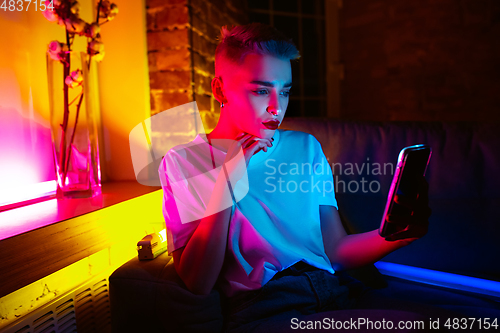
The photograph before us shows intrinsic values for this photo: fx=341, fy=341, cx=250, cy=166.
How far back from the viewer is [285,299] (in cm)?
92

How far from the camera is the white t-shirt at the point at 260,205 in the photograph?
993 millimetres

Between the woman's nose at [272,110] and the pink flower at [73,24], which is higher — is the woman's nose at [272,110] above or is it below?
below

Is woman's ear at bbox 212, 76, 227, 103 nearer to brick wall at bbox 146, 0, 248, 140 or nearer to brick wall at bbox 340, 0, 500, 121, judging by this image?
brick wall at bbox 146, 0, 248, 140

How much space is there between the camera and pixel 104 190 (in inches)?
61.5

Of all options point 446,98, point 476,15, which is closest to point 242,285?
point 446,98

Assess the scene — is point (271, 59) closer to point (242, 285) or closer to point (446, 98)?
point (242, 285)

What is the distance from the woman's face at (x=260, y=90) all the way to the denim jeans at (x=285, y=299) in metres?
0.43

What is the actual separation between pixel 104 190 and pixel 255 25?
100 centimetres

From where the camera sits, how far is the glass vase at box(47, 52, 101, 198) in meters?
1.29

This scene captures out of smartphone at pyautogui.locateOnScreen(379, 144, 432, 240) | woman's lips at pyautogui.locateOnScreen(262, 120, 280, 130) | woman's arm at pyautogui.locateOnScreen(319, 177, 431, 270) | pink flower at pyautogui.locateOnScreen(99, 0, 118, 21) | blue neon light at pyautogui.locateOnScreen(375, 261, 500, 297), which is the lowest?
blue neon light at pyautogui.locateOnScreen(375, 261, 500, 297)

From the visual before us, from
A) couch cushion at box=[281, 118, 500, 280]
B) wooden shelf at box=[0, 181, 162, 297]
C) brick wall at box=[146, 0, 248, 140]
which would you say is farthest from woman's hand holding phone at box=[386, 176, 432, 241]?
brick wall at box=[146, 0, 248, 140]

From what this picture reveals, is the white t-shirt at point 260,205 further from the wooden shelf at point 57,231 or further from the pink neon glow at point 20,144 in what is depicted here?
the pink neon glow at point 20,144

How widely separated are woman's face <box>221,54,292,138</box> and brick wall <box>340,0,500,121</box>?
258 centimetres

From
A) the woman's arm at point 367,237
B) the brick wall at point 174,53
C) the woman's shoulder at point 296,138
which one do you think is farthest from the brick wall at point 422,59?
the woman's arm at point 367,237
